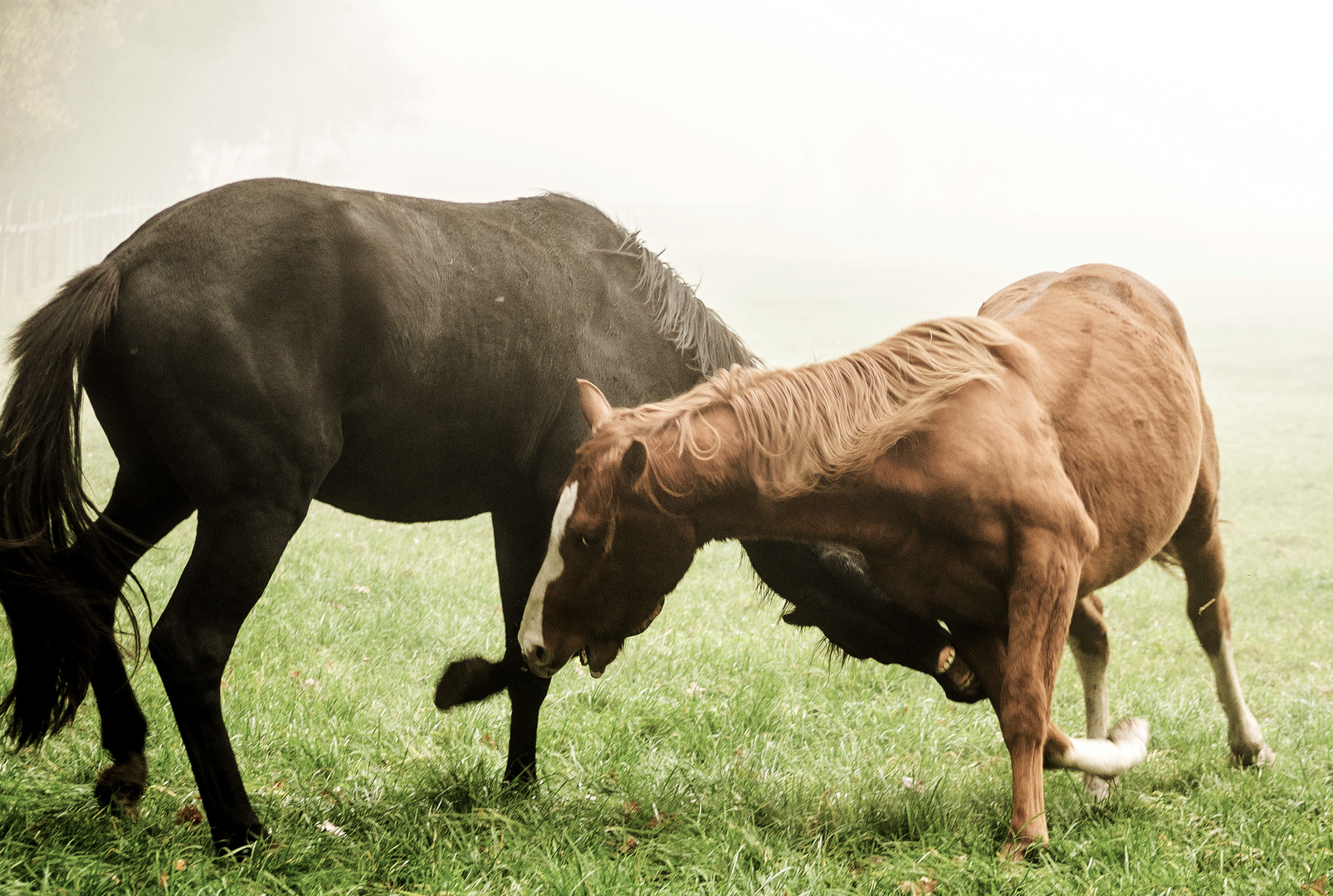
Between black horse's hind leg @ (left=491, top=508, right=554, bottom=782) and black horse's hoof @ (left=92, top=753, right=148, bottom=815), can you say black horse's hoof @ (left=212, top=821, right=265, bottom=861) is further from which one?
black horse's hind leg @ (left=491, top=508, right=554, bottom=782)

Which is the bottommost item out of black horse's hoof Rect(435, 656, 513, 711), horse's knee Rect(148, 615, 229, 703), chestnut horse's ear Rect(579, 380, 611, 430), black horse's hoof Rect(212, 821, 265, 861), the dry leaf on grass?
the dry leaf on grass

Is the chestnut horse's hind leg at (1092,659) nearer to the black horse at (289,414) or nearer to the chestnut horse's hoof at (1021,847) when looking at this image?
the black horse at (289,414)

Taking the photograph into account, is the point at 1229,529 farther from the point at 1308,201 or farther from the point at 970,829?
the point at 1308,201

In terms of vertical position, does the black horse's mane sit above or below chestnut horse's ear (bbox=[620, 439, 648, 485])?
above

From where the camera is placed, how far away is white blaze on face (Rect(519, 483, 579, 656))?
8.73ft

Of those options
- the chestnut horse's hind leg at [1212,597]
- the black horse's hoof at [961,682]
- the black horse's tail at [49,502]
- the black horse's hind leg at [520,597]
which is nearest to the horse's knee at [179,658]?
→ the black horse's tail at [49,502]

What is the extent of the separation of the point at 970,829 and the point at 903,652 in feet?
1.94

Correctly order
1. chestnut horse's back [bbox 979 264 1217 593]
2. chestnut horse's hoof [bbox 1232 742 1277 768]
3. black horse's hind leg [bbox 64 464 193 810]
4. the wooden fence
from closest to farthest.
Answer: black horse's hind leg [bbox 64 464 193 810]
chestnut horse's back [bbox 979 264 1217 593]
chestnut horse's hoof [bbox 1232 742 1277 768]
the wooden fence

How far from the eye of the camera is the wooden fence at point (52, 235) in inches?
667

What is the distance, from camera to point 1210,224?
3656 cm

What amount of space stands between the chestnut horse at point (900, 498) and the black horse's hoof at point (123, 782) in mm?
1388

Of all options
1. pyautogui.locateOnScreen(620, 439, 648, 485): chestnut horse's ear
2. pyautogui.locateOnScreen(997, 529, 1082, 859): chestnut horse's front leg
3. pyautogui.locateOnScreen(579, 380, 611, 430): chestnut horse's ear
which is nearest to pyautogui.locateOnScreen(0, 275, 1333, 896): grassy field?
pyautogui.locateOnScreen(997, 529, 1082, 859): chestnut horse's front leg

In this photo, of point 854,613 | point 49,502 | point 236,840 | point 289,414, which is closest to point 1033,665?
point 854,613

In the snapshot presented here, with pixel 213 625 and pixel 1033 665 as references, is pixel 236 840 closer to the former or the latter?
pixel 213 625
